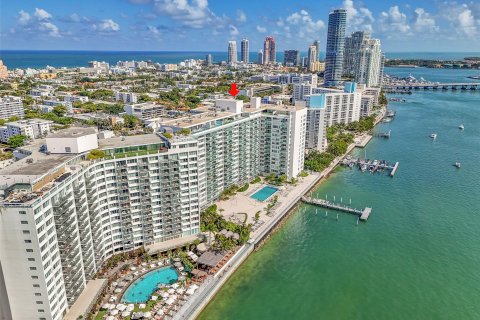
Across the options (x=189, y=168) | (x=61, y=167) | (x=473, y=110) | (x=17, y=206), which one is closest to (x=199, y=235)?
(x=189, y=168)

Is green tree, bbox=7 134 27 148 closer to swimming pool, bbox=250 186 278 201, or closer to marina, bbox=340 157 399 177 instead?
swimming pool, bbox=250 186 278 201

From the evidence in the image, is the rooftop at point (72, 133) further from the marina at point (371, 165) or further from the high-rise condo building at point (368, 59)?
the high-rise condo building at point (368, 59)

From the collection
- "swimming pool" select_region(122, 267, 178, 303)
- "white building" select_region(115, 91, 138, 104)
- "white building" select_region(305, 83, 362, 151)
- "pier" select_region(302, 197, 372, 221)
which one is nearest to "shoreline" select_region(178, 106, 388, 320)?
"pier" select_region(302, 197, 372, 221)

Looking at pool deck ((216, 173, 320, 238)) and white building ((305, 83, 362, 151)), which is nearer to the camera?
pool deck ((216, 173, 320, 238))

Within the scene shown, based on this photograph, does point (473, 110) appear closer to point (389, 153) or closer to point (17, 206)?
point (389, 153)

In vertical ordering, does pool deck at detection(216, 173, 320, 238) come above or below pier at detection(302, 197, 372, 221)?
above

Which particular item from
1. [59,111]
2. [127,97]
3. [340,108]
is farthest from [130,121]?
[340,108]

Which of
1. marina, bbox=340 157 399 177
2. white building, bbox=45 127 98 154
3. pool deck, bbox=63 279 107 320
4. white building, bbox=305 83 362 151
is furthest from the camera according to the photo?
white building, bbox=305 83 362 151
